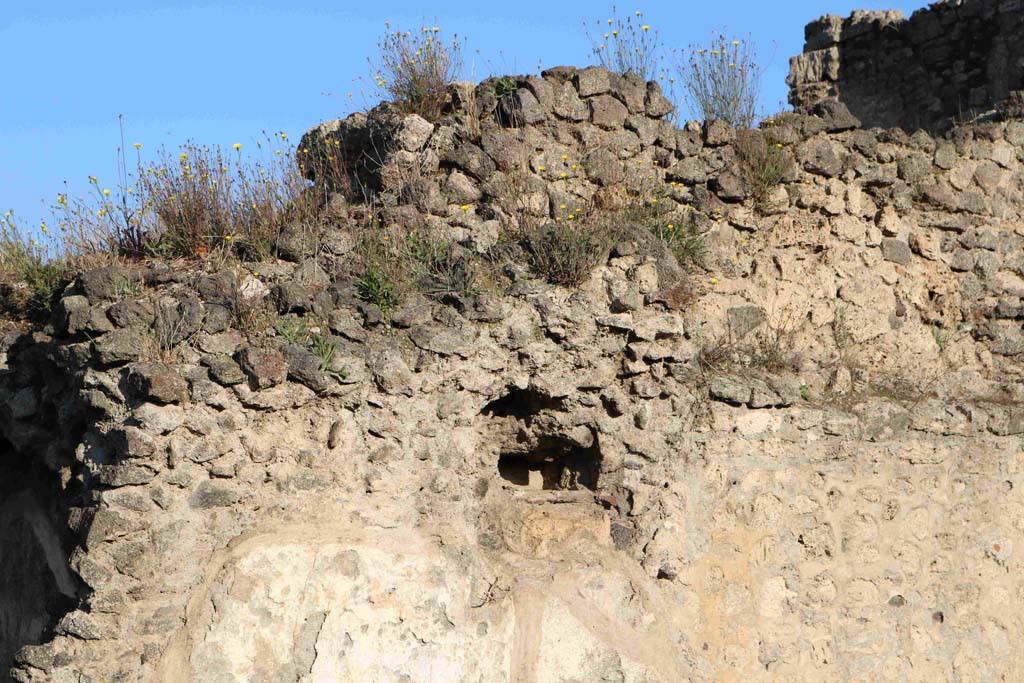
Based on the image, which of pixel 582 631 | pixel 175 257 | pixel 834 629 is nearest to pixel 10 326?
pixel 175 257

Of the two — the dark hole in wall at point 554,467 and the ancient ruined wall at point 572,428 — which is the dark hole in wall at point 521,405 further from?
the dark hole in wall at point 554,467

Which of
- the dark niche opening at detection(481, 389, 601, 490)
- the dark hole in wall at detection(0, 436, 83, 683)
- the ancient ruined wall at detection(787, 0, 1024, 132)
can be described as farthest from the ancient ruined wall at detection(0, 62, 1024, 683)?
the ancient ruined wall at detection(787, 0, 1024, 132)

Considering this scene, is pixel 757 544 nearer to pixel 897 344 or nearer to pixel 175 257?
pixel 897 344

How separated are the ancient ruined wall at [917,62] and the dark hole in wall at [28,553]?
6.40 m

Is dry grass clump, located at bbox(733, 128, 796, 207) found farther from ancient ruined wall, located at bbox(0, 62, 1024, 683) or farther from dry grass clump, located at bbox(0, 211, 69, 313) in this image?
dry grass clump, located at bbox(0, 211, 69, 313)

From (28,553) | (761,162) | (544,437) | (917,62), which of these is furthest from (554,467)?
(917,62)

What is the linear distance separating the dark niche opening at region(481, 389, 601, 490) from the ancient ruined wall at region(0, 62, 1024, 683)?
0.02 meters

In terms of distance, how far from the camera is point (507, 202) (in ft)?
19.8

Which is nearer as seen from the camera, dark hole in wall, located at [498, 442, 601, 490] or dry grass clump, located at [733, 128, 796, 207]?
dark hole in wall, located at [498, 442, 601, 490]

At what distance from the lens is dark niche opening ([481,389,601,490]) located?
5617mm

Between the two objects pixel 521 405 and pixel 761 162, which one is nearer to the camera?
pixel 521 405

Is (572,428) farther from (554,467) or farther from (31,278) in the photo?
(31,278)

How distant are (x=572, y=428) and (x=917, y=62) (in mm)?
5014

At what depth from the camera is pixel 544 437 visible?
570cm
